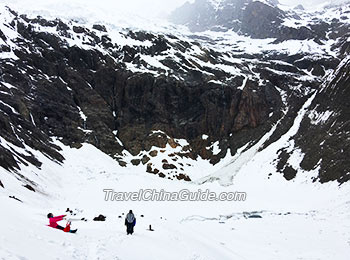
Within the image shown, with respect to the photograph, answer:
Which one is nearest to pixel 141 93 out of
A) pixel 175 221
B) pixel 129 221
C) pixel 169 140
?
pixel 169 140

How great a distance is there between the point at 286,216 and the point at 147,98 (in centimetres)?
6642

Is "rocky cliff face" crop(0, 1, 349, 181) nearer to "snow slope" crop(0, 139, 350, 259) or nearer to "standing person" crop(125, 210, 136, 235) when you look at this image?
"snow slope" crop(0, 139, 350, 259)

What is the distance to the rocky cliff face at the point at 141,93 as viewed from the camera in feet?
245

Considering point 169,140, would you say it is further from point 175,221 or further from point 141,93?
point 175,221

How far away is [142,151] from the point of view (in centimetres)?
7925

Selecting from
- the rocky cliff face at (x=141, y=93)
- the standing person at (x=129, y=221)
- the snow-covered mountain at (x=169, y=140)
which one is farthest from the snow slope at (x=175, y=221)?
the rocky cliff face at (x=141, y=93)

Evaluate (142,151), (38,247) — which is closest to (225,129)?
(142,151)

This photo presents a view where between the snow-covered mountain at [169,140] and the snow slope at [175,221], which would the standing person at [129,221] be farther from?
the snow-covered mountain at [169,140]

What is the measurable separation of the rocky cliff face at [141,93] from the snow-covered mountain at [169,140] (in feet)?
1.26

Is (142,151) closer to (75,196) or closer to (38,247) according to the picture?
(75,196)

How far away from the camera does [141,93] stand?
9269cm

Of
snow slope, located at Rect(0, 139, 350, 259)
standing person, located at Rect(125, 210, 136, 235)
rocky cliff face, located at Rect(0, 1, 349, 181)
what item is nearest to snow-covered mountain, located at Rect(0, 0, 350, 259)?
snow slope, located at Rect(0, 139, 350, 259)

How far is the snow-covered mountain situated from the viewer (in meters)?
20.2

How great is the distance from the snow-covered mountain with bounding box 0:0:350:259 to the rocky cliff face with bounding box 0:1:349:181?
1.26ft
